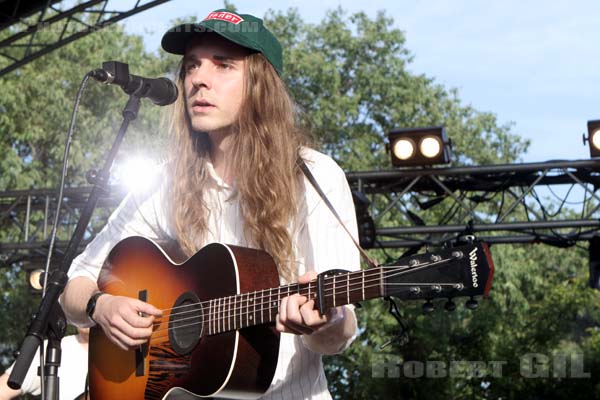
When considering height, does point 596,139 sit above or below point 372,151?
below

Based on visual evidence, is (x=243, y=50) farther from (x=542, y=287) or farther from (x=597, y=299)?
(x=542, y=287)

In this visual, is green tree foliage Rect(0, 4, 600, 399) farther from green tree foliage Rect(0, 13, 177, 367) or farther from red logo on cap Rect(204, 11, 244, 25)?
red logo on cap Rect(204, 11, 244, 25)

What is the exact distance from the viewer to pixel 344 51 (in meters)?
24.2

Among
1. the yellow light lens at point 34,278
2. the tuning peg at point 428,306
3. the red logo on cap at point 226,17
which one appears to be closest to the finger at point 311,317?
the tuning peg at point 428,306

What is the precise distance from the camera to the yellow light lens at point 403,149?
30.5 ft

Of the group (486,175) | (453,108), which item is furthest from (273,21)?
(486,175)

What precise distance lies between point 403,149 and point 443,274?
277 inches

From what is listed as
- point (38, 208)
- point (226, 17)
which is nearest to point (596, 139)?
point (226, 17)

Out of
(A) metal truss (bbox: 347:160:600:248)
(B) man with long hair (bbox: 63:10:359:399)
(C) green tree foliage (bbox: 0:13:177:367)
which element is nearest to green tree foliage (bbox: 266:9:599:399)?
(C) green tree foliage (bbox: 0:13:177:367)

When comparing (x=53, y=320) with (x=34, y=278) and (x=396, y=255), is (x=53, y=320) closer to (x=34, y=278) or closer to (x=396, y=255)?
(x=34, y=278)

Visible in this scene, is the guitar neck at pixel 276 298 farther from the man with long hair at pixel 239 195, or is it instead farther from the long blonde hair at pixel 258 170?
the long blonde hair at pixel 258 170

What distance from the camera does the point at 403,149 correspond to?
934 centimetres

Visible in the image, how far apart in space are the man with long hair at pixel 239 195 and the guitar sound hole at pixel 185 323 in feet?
0.24

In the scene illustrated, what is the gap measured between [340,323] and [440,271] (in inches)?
14.3
